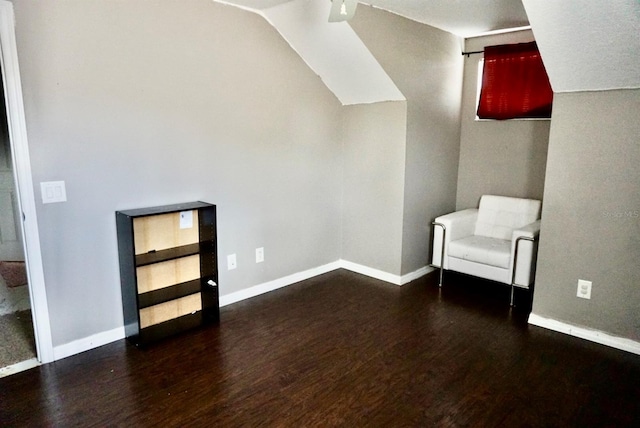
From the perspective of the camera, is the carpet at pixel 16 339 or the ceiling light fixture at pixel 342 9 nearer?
the ceiling light fixture at pixel 342 9

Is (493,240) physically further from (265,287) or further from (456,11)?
(265,287)


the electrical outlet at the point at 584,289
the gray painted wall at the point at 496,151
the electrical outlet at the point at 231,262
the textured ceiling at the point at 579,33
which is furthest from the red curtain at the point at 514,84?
the electrical outlet at the point at 231,262

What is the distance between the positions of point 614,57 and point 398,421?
2.38m

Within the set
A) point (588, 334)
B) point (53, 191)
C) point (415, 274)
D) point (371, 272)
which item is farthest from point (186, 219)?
point (588, 334)

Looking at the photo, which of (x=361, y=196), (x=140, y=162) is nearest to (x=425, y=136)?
(x=361, y=196)

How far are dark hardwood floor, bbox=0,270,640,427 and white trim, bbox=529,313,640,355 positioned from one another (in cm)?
7

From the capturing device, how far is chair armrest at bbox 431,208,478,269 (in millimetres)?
3734

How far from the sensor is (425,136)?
384cm

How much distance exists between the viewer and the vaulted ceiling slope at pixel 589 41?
211 centimetres

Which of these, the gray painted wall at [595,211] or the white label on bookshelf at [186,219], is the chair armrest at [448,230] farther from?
the white label on bookshelf at [186,219]

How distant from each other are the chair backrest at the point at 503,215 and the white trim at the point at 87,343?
10.8 feet

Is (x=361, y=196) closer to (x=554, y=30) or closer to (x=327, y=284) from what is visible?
(x=327, y=284)

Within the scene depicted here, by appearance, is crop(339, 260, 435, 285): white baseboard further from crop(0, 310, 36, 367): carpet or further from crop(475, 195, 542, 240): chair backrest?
crop(0, 310, 36, 367): carpet

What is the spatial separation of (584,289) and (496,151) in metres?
1.73
